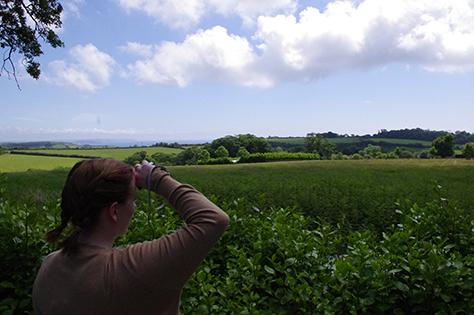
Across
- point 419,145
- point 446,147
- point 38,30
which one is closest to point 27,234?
point 38,30

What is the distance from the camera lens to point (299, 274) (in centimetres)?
225

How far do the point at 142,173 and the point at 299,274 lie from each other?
5.16ft

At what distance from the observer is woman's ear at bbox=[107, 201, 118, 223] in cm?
113

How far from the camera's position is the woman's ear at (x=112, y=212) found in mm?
1133

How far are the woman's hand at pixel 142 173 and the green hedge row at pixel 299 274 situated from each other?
1.17 meters

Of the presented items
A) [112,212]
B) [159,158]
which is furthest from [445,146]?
[112,212]

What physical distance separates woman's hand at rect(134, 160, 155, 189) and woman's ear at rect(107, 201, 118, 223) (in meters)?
0.14

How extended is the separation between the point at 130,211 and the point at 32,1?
42.9 ft

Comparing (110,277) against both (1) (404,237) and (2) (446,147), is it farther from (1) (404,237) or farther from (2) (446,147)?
(2) (446,147)

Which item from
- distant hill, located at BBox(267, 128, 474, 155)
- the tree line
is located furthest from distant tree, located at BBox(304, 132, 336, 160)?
distant hill, located at BBox(267, 128, 474, 155)

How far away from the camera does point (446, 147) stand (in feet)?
226

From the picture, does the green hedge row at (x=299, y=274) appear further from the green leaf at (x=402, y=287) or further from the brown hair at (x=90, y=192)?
the brown hair at (x=90, y=192)

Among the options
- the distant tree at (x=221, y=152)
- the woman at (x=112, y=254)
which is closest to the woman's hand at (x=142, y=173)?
the woman at (x=112, y=254)

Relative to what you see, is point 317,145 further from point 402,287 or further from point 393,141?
point 402,287
